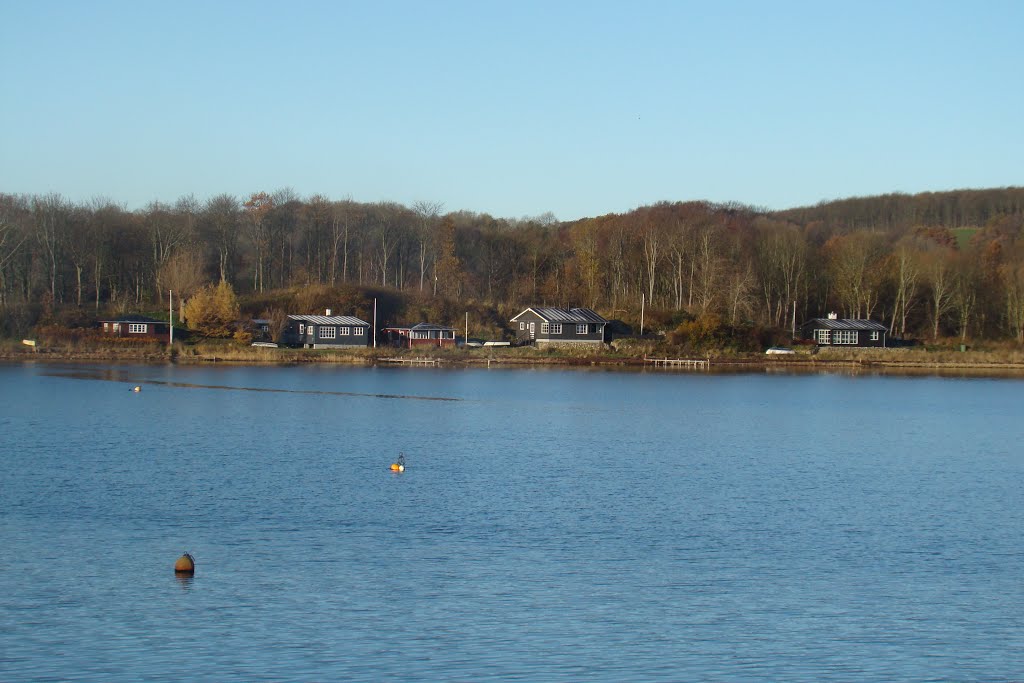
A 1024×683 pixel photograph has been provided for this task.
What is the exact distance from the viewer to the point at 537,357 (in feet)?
252

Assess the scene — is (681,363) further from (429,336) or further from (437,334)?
(429,336)

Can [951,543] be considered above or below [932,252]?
below

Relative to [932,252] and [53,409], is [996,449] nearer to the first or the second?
[53,409]

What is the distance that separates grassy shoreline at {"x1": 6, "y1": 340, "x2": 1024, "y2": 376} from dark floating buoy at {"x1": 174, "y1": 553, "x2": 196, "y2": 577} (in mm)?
56490

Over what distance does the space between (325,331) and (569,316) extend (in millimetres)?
18849

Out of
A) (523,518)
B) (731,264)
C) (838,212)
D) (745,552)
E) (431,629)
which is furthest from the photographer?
(838,212)

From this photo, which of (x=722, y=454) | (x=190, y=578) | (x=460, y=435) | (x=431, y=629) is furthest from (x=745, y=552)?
(x=460, y=435)

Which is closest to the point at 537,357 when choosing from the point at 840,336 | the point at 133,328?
the point at 840,336

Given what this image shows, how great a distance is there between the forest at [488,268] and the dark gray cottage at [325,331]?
2631 millimetres

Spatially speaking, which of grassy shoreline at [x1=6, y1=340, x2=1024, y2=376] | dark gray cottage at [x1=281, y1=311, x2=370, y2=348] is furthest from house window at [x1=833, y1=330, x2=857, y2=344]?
dark gray cottage at [x1=281, y1=311, x2=370, y2=348]

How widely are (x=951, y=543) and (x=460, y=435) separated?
17.9 m

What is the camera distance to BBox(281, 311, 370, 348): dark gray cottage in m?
79.1

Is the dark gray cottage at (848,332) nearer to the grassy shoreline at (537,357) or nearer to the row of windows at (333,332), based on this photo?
the grassy shoreline at (537,357)

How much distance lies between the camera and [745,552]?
56.9ft
